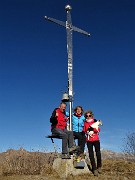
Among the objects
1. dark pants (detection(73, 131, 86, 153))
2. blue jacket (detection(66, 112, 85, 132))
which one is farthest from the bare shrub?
blue jacket (detection(66, 112, 85, 132))

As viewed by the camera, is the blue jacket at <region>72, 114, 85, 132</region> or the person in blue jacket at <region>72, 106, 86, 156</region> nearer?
the person in blue jacket at <region>72, 106, 86, 156</region>

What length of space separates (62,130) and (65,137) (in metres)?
0.29

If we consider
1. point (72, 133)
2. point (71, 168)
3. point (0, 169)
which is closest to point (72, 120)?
point (72, 133)

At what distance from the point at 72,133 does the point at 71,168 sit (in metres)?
1.06

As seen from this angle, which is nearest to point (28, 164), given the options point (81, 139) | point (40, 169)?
point (40, 169)

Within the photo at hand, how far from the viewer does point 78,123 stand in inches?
479

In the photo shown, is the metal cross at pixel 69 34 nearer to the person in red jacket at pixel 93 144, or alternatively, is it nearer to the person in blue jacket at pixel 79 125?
the person in blue jacket at pixel 79 125

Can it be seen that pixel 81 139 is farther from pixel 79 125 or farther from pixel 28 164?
pixel 28 164

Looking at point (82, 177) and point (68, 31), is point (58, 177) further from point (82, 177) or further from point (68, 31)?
point (68, 31)

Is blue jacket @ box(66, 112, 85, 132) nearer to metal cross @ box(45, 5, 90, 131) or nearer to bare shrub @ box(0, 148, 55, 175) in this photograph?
metal cross @ box(45, 5, 90, 131)

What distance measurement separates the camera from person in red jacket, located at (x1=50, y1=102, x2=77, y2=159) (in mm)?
11531

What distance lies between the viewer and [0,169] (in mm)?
12602

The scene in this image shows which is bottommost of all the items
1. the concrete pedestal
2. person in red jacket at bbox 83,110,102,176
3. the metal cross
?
the concrete pedestal

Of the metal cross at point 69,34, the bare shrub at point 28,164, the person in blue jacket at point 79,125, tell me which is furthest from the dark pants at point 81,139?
the metal cross at point 69,34
